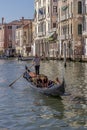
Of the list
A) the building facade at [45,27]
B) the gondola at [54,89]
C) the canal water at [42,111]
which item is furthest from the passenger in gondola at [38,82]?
the building facade at [45,27]

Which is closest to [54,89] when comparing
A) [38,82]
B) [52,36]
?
[38,82]

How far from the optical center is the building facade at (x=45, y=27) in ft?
186

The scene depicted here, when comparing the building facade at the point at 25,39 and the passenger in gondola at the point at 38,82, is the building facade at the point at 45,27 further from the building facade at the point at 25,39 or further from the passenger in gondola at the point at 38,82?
the passenger in gondola at the point at 38,82

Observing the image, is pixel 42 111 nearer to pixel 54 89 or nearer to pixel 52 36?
pixel 54 89

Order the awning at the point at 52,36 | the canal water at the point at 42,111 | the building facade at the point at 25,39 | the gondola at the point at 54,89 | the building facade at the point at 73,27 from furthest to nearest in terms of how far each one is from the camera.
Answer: the building facade at the point at 25,39 → the awning at the point at 52,36 → the building facade at the point at 73,27 → the gondola at the point at 54,89 → the canal water at the point at 42,111

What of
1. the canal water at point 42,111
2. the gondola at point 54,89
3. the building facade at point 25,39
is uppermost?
the building facade at point 25,39

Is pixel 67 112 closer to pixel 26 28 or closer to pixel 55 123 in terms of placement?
pixel 55 123

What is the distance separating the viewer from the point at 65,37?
49.2 m

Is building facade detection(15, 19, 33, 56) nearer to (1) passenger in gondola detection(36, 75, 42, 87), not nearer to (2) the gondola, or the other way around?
(1) passenger in gondola detection(36, 75, 42, 87)

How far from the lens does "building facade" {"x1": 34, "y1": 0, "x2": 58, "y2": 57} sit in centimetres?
5680

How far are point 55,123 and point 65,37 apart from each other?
1598 inches

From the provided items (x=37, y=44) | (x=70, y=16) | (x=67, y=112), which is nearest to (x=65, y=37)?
(x=70, y=16)

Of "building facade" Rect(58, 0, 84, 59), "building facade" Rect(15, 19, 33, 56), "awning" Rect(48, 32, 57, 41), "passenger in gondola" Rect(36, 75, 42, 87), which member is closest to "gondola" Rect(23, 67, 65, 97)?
"passenger in gondola" Rect(36, 75, 42, 87)

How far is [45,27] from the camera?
61.6 meters
